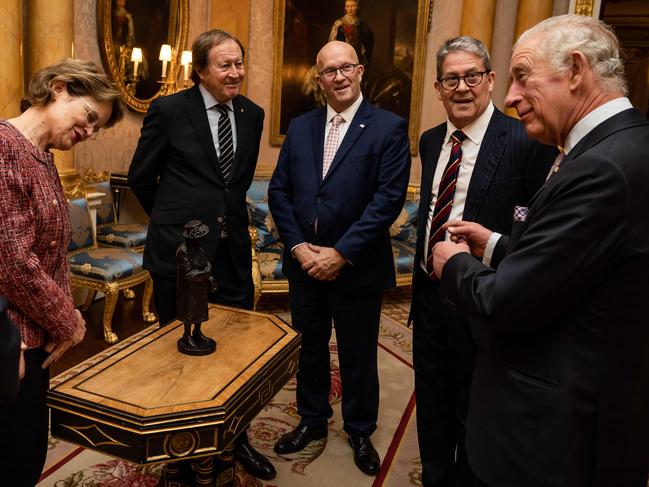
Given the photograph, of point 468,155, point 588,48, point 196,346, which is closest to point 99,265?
point 196,346

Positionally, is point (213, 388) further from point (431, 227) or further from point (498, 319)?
point (431, 227)

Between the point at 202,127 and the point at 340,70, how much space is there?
2.27ft

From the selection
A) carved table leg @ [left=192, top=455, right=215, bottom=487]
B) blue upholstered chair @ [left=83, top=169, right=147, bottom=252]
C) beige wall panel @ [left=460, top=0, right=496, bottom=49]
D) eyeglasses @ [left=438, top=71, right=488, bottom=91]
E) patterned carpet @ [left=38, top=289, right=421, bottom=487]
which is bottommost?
patterned carpet @ [left=38, top=289, right=421, bottom=487]

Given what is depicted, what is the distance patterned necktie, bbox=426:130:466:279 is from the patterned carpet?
3.62ft

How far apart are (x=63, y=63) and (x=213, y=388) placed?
108 cm

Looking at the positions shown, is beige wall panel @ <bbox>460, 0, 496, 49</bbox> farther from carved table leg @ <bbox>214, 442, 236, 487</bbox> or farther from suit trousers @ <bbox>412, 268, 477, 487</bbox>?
carved table leg @ <bbox>214, 442, 236, 487</bbox>

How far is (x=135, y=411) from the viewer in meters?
1.63

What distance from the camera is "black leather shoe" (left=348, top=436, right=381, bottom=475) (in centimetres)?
289

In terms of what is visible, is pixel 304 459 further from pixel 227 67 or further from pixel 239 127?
pixel 227 67

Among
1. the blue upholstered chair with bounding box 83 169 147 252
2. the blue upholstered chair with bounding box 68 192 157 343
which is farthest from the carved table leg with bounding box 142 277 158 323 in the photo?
the blue upholstered chair with bounding box 83 169 147 252

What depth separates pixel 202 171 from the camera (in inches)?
108

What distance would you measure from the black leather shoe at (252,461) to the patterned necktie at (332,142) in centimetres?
134

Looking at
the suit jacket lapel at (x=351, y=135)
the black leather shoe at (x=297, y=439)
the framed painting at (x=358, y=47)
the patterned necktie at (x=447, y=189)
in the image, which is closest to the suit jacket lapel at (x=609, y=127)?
the patterned necktie at (x=447, y=189)

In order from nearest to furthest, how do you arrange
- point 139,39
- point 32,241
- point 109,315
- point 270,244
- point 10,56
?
point 32,241 → point 10,56 → point 109,315 → point 270,244 → point 139,39
